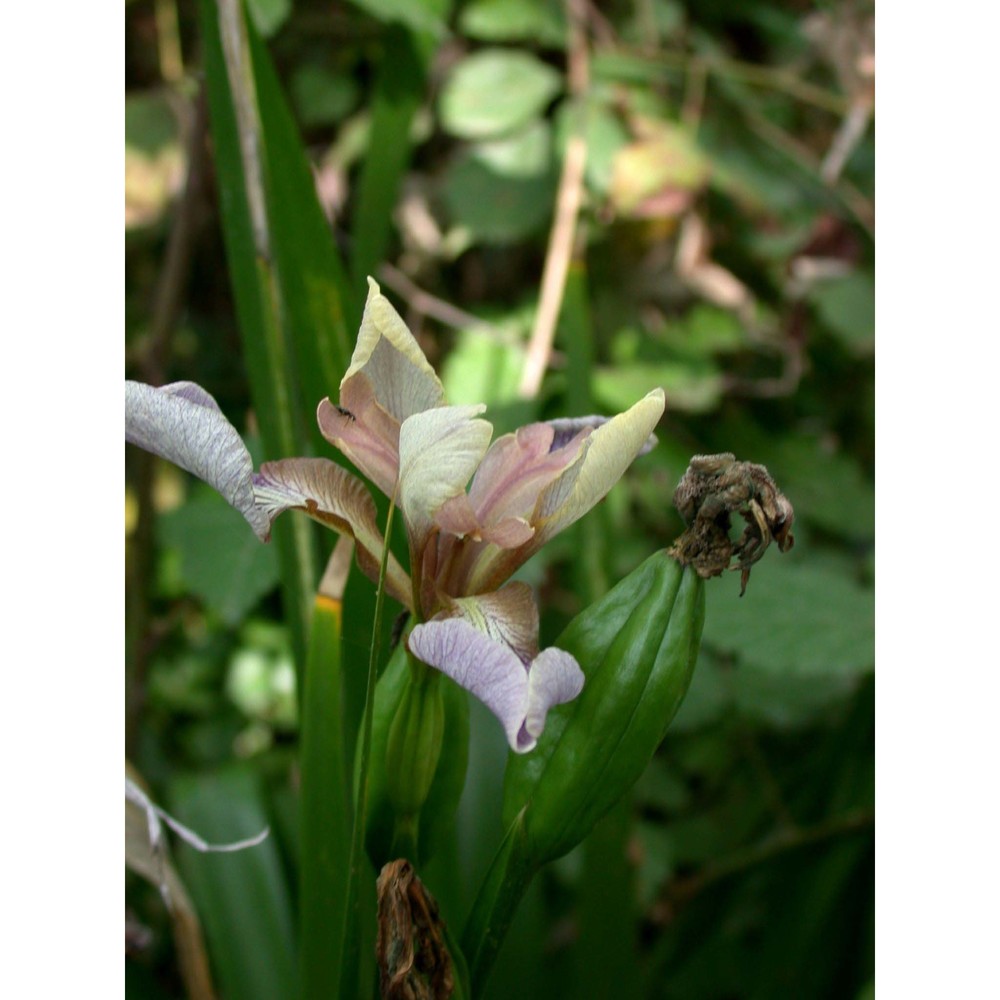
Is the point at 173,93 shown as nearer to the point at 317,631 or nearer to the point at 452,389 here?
the point at 452,389

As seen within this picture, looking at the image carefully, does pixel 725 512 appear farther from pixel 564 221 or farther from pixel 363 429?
pixel 564 221

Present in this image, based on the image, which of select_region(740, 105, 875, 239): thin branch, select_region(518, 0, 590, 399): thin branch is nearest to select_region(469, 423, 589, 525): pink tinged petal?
select_region(518, 0, 590, 399): thin branch

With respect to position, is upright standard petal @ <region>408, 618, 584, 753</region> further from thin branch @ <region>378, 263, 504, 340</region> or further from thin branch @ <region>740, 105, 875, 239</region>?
thin branch @ <region>740, 105, 875, 239</region>

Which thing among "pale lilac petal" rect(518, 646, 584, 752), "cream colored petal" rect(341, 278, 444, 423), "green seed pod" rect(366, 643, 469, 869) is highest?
"cream colored petal" rect(341, 278, 444, 423)

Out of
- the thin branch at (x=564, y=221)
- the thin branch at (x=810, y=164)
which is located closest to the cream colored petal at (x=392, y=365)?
the thin branch at (x=564, y=221)
